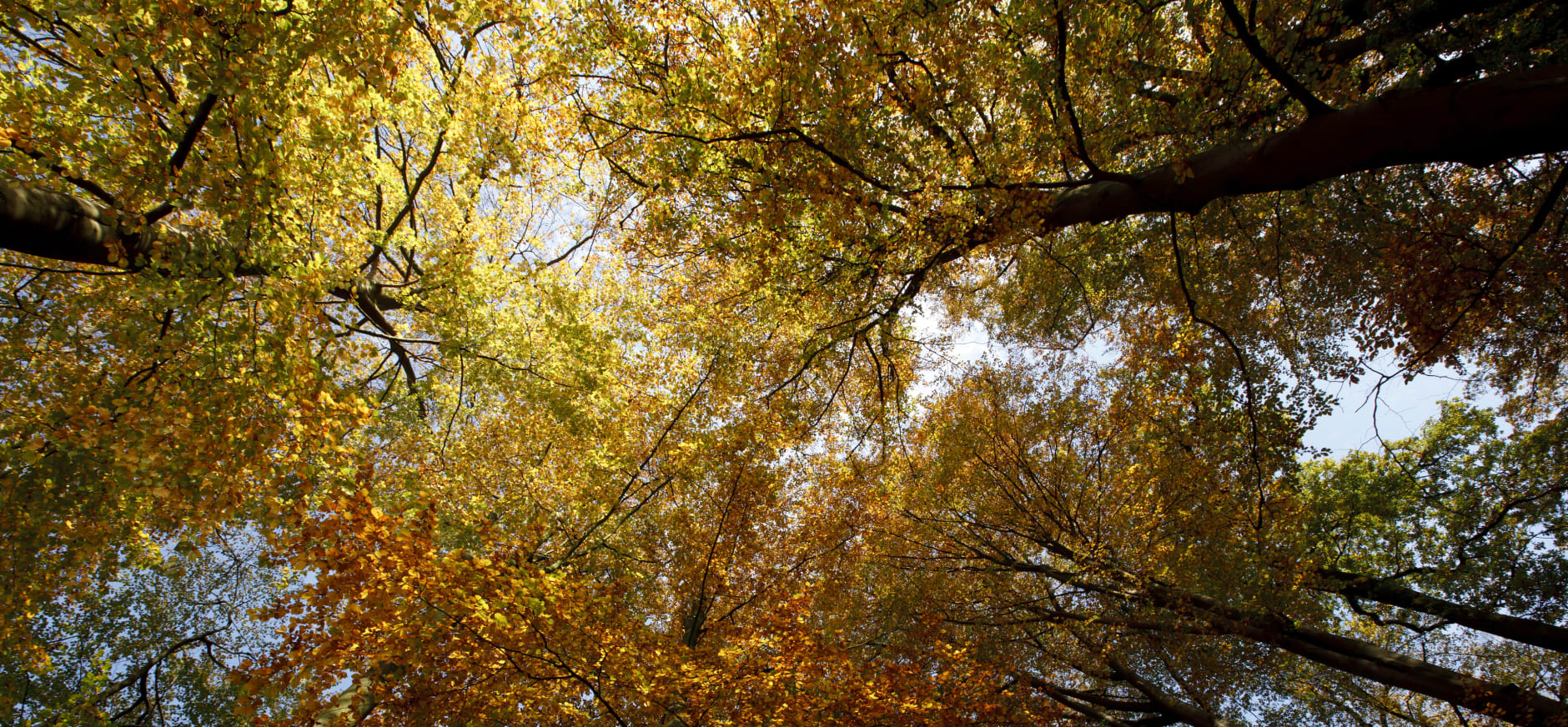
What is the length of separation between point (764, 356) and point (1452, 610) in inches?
361

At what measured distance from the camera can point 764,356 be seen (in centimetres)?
950

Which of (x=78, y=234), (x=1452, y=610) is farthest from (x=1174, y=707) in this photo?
(x=78, y=234)

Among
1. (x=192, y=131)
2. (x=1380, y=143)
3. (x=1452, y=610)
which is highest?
(x=1380, y=143)

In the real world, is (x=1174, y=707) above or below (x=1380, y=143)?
below

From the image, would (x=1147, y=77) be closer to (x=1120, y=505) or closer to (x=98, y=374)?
(x=1120, y=505)

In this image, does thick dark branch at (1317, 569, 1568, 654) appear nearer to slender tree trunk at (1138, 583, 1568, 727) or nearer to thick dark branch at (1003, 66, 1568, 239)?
slender tree trunk at (1138, 583, 1568, 727)

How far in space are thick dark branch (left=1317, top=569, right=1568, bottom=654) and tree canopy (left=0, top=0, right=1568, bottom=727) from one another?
5 centimetres

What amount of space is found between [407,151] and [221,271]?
4.97 meters

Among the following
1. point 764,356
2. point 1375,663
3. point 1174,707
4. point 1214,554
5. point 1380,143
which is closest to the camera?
point 1380,143

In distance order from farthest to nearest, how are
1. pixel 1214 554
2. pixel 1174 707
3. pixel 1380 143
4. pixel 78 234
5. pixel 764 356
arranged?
pixel 764 356, pixel 1174 707, pixel 1214 554, pixel 1380 143, pixel 78 234

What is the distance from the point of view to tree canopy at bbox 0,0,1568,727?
4328mm

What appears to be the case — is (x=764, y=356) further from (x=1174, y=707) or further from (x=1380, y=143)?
(x=1174, y=707)

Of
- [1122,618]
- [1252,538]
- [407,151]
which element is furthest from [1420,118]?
[407,151]

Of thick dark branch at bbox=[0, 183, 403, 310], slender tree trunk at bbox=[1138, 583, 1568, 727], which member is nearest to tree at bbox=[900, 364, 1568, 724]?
slender tree trunk at bbox=[1138, 583, 1568, 727]
